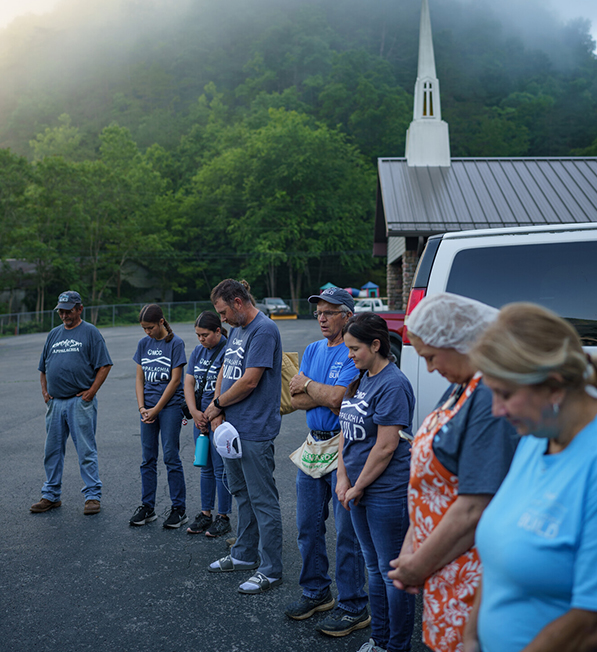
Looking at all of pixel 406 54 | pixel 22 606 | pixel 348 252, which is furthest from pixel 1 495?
pixel 406 54

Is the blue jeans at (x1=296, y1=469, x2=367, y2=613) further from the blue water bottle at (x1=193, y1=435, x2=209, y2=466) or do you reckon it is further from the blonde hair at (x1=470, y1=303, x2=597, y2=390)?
the blonde hair at (x1=470, y1=303, x2=597, y2=390)

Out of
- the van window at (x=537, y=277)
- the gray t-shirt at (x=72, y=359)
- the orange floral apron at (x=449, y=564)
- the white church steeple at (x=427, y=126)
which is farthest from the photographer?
the white church steeple at (x=427, y=126)

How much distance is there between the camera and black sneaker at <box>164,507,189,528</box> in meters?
4.73

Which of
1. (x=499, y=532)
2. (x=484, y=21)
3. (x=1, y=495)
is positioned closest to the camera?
(x=499, y=532)

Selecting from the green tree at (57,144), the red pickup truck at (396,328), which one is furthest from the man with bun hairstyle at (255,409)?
the green tree at (57,144)

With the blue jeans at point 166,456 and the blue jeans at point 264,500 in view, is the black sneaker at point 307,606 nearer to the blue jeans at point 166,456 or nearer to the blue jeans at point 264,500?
the blue jeans at point 264,500

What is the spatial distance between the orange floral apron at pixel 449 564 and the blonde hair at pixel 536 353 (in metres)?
0.49

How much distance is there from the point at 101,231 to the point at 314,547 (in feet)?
141

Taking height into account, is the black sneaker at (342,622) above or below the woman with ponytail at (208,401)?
below

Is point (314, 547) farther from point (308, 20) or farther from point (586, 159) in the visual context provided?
point (308, 20)

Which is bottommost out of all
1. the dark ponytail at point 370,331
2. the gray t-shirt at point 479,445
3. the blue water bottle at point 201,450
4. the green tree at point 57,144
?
the blue water bottle at point 201,450

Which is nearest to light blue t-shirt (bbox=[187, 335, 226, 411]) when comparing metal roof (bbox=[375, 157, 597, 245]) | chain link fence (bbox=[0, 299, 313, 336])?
metal roof (bbox=[375, 157, 597, 245])

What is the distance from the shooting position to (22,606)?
3.50 metres

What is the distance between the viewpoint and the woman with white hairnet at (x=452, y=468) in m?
1.81
